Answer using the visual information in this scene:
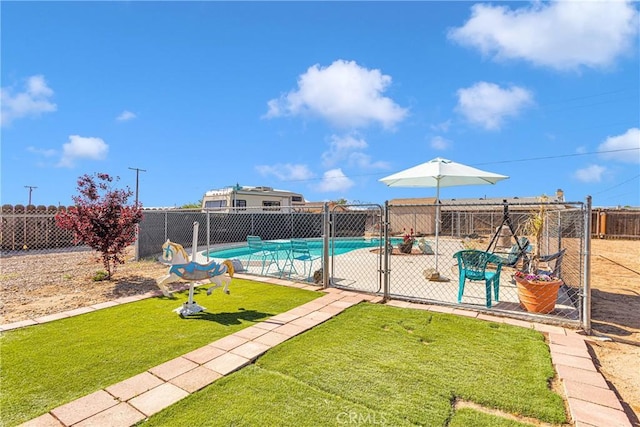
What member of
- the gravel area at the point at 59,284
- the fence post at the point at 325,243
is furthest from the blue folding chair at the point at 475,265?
the gravel area at the point at 59,284

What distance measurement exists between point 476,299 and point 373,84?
429 inches

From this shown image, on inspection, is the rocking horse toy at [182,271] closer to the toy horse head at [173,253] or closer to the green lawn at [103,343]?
the toy horse head at [173,253]

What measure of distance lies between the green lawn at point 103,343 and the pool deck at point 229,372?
0.51 ft

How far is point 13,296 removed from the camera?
16.2 feet

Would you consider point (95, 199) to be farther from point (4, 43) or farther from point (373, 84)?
point (373, 84)

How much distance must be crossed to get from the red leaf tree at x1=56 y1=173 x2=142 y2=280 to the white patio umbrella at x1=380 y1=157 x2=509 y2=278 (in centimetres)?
559

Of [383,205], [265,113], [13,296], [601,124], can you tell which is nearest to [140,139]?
[265,113]

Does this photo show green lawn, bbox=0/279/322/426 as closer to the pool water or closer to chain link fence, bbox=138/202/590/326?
chain link fence, bbox=138/202/590/326

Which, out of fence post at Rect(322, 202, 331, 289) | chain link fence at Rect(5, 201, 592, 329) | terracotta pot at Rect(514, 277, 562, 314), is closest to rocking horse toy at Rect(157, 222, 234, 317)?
fence post at Rect(322, 202, 331, 289)

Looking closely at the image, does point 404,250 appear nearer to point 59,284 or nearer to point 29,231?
point 59,284

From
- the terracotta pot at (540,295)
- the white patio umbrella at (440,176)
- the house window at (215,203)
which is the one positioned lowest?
the terracotta pot at (540,295)

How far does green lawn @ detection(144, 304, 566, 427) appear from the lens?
6.38 feet

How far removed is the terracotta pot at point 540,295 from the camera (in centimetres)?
393

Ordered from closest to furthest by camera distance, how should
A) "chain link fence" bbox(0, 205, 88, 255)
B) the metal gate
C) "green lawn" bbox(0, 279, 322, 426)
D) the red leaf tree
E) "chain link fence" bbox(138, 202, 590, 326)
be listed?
1. "green lawn" bbox(0, 279, 322, 426)
2. "chain link fence" bbox(138, 202, 590, 326)
3. the metal gate
4. the red leaf tree
5. "chain link fence" bbox(0, 205, 88, 255)
